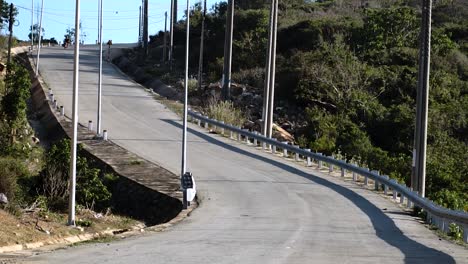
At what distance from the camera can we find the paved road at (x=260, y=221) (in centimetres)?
1387

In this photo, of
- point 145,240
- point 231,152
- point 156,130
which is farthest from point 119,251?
point 156,130

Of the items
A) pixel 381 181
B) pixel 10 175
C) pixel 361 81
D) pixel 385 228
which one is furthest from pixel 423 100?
pixel 361 81

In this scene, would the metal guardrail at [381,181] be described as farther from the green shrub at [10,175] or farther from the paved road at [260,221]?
the green shrub at [10,175]

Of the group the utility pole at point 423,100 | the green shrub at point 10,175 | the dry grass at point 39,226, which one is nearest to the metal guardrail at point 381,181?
the utility pole at point 423,100

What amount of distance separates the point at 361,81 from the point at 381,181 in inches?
1157

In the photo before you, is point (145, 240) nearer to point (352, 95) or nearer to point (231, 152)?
point (231, 152)

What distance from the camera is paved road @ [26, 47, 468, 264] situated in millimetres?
13867

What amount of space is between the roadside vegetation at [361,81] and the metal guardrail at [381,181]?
183 centimetres

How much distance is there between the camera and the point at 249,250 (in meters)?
14.5

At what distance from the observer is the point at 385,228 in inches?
752

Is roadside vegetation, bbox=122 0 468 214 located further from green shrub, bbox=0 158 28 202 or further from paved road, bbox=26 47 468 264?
green shrub, bbox=0 158 28 202

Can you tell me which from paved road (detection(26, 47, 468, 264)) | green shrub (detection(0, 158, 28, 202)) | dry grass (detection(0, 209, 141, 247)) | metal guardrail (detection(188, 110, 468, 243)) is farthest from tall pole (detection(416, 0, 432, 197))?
green shrub (detection(0, 158, 28, 202))

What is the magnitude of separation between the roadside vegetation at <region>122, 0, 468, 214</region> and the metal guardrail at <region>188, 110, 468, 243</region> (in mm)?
1834

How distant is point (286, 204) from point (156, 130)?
19025 millimetres
